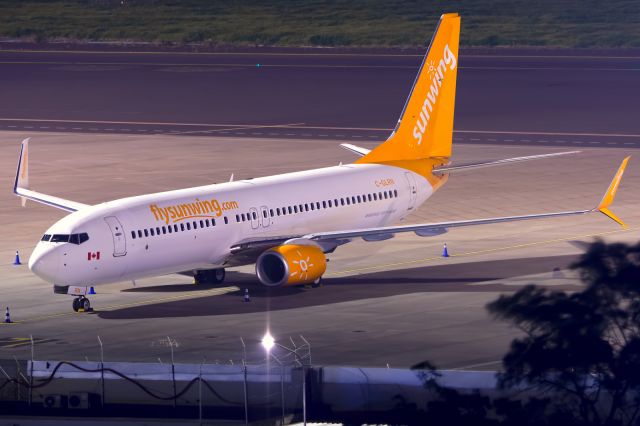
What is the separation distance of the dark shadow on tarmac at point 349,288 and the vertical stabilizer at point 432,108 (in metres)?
6.94

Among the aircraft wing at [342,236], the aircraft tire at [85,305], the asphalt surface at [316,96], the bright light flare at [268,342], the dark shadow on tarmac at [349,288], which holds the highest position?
the asphalt surface at [316,96]

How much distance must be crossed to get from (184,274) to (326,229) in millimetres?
6846

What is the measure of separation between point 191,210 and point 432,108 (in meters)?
17.4

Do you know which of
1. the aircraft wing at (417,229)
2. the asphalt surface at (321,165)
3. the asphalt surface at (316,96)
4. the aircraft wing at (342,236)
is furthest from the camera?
the asphalt surface at (316,96)

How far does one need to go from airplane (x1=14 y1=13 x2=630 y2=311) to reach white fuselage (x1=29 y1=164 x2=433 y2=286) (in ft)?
0.14

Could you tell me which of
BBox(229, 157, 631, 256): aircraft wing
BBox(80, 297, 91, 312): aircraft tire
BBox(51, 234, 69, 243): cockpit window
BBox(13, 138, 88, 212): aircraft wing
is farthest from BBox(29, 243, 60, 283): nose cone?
BBox(13, 138, 88, 212): aircraft wing

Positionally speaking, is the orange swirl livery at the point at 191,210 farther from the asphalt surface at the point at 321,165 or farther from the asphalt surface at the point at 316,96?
the asphalt surface at the point at 316,96

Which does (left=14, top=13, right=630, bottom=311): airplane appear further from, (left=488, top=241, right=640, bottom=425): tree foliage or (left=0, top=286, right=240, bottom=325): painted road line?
(left=488, top=241, right=640, bottom=425): tree foliage

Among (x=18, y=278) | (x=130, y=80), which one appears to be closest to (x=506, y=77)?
(x=130, y=80)

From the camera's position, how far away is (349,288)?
237ft

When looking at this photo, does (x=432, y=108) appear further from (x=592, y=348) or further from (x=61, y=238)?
(x=592, y=348)

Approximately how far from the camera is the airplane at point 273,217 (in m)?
66.6

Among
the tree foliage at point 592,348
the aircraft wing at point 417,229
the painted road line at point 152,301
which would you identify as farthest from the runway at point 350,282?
the tree foliage at point 592,348

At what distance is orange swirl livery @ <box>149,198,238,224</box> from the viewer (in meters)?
68.6
